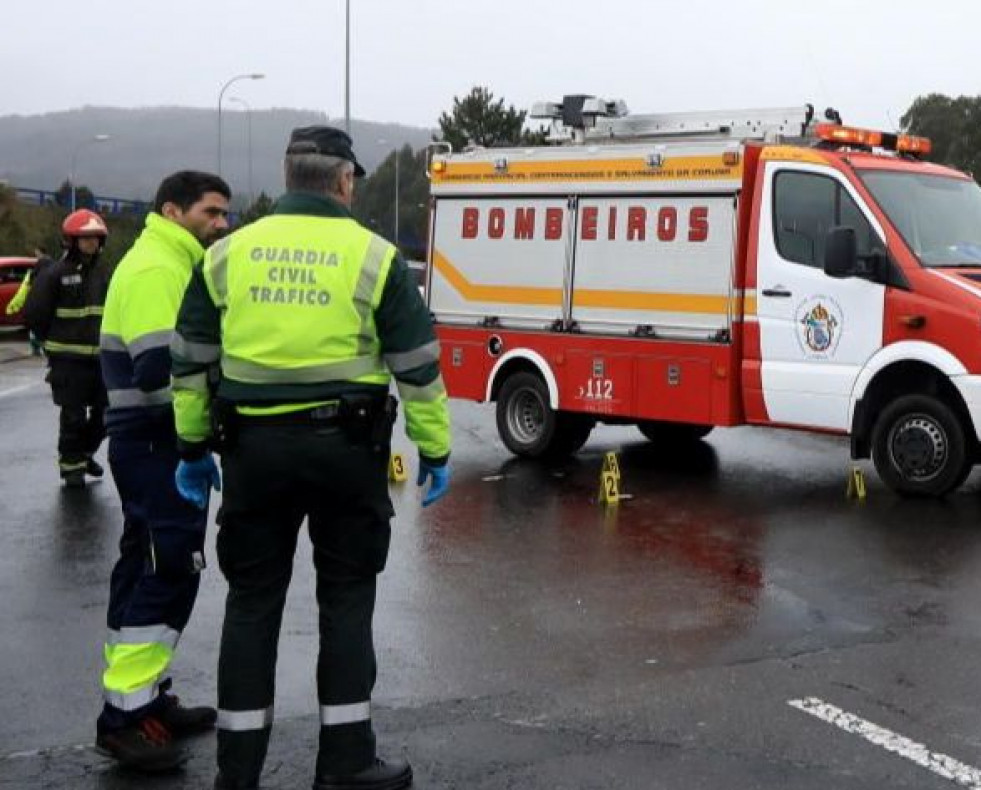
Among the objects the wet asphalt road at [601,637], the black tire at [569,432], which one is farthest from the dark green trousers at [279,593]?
the black tire at [569,432]

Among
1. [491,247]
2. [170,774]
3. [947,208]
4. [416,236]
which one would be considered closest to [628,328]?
[491,247]

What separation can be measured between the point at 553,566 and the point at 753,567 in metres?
1.08

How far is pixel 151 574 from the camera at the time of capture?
4891 millimetres

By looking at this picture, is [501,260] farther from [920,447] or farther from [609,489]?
[920,447]

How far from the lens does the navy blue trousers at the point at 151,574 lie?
15.8ft

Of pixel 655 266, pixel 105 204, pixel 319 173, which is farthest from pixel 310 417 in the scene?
pixel 105 204

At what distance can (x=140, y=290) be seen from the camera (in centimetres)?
486

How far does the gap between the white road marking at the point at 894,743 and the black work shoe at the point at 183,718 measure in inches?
83.4

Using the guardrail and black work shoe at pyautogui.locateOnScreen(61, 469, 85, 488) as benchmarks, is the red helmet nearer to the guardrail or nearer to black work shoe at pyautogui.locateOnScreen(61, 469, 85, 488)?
black work shoe at pyautogui.locateOnScreen(61, 469, 85, 488)

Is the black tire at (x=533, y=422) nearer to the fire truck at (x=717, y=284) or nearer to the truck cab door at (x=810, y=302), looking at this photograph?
the fire truck at (x=717, y=284)

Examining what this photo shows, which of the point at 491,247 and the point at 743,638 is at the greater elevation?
the point at 491,247

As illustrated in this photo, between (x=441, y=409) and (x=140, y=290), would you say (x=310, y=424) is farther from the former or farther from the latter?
(x=140, y=290)

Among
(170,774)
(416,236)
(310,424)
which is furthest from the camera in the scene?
(416,236)

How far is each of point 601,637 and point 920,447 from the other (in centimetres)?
411
